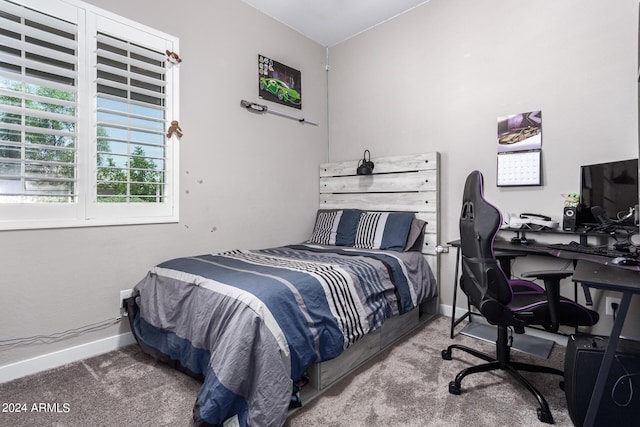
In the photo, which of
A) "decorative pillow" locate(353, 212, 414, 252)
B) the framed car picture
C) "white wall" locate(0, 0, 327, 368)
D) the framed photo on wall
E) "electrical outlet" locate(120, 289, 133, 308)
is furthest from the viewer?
the framed car picture

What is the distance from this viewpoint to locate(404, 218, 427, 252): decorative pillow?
2.91 m

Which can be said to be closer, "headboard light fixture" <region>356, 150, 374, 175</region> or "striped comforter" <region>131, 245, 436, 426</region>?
"striped comforter" <region>131, 245, 436, 426</region>

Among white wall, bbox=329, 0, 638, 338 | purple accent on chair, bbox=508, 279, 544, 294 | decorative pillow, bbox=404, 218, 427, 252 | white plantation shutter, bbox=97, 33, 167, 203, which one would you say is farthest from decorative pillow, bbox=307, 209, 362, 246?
white plantation shutter, bbox=97, 33, 167, 203

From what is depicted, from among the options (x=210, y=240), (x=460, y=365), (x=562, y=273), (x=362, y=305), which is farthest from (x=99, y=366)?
(x=562, y=273)

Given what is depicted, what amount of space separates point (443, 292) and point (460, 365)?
1040 millimetres

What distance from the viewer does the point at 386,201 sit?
3.30m

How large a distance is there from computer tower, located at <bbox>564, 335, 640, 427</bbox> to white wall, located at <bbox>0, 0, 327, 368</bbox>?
8.23ft

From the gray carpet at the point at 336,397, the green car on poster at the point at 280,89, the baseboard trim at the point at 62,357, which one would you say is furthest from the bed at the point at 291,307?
the green car on poster at the point at 280,89

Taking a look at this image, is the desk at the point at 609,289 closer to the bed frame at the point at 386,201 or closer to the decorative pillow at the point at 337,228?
the bed frame at the point at 386,201

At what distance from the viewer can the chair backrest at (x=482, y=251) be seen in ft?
5.24

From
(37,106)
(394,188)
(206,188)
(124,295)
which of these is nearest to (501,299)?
(394,188)

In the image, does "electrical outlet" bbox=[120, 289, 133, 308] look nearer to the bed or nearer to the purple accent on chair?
the bed

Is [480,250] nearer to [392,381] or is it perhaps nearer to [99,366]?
[392,381]

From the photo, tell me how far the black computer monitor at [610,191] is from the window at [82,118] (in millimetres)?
2971
